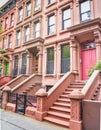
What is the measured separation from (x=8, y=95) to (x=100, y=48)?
7.30m

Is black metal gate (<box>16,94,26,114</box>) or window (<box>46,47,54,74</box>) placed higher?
window (<box>46,47,54,74</box>)

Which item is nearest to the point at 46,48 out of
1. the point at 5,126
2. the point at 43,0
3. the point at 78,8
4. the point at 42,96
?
the point at 78,8

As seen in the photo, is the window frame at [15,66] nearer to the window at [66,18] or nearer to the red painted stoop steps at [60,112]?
the window at [66,18]

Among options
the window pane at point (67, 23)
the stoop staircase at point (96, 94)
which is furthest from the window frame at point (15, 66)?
the stoop staircase at point (96, 94)

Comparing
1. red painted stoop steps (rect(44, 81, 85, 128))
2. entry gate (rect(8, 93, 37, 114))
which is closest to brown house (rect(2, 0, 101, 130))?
red painted stoop steps (rect(44, 81, 85, 128))

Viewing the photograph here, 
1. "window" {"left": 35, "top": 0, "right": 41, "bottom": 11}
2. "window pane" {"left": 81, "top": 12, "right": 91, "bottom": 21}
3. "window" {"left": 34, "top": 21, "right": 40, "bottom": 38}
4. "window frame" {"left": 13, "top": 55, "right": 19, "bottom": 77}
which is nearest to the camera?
"window pane" {"left": 81, "top": 12, "right": 91, "bottom": 21}

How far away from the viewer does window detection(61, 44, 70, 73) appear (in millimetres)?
12797

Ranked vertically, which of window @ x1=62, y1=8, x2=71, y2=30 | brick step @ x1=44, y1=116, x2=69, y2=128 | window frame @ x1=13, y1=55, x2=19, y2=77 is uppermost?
window @ x1=62, y1=8, x2=71, y2=30

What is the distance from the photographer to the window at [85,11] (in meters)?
12.1

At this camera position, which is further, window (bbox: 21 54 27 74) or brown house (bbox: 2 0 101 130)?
window (bbox: 21 54 27 74)

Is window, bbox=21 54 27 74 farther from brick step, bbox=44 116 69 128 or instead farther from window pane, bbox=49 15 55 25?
brick step, bbox=44 116 69 128

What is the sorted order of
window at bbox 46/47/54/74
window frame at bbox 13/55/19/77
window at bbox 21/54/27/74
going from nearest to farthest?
window at bbox 46/47/54/74, window at bbox 21/54/27/74, window frame at bbox 13/55/19/77

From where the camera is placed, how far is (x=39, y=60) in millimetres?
15000

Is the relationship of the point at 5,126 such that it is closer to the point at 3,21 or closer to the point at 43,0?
the point at 43,0
